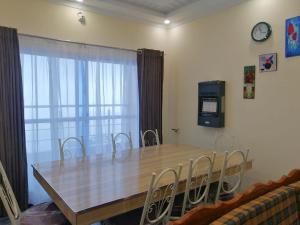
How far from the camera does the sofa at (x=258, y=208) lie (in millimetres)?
1177

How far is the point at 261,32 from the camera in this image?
9.55 ft

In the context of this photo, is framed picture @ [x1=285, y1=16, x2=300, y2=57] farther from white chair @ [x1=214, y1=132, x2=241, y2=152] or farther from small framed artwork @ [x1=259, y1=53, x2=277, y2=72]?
white chair @ [x1=214, y1=132, x2=241, y2=152]

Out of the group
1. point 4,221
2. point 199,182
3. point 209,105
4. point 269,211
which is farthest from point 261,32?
point 4,221

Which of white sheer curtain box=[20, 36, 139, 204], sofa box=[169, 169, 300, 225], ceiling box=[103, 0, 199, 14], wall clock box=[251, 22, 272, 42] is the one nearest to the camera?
A: sofa box=[169, 169, 300, 225]

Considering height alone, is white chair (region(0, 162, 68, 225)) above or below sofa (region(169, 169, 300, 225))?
below

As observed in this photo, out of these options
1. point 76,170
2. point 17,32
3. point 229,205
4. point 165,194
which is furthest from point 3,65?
point 229,205

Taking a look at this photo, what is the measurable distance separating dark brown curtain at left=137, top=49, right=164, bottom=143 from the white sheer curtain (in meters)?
0.11

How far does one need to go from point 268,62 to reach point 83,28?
245cm

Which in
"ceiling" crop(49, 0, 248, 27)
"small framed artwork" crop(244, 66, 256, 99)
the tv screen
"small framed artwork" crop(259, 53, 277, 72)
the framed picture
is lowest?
the tv screen

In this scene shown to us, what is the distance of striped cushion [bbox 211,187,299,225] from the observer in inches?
47.8

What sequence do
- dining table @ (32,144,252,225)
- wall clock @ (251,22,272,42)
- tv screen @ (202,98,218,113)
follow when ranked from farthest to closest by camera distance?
1. tv screen @ (202,98,218,113)
2. wall clock @ (251,22,272,42)
3. dining table @ (32,144,252,225)

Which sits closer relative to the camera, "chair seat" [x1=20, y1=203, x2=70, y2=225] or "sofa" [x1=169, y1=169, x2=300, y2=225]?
"sofa" [x1=169, y1=169, x2=300, y2=225]

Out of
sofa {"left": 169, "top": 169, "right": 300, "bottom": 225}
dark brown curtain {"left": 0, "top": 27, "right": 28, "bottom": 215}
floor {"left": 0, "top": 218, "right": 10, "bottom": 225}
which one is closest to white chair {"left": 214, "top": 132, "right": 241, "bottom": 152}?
sofa {"left": 169, "top": 169, "right": 300, "bottom": 225}

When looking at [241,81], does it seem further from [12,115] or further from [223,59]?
[12,115]
